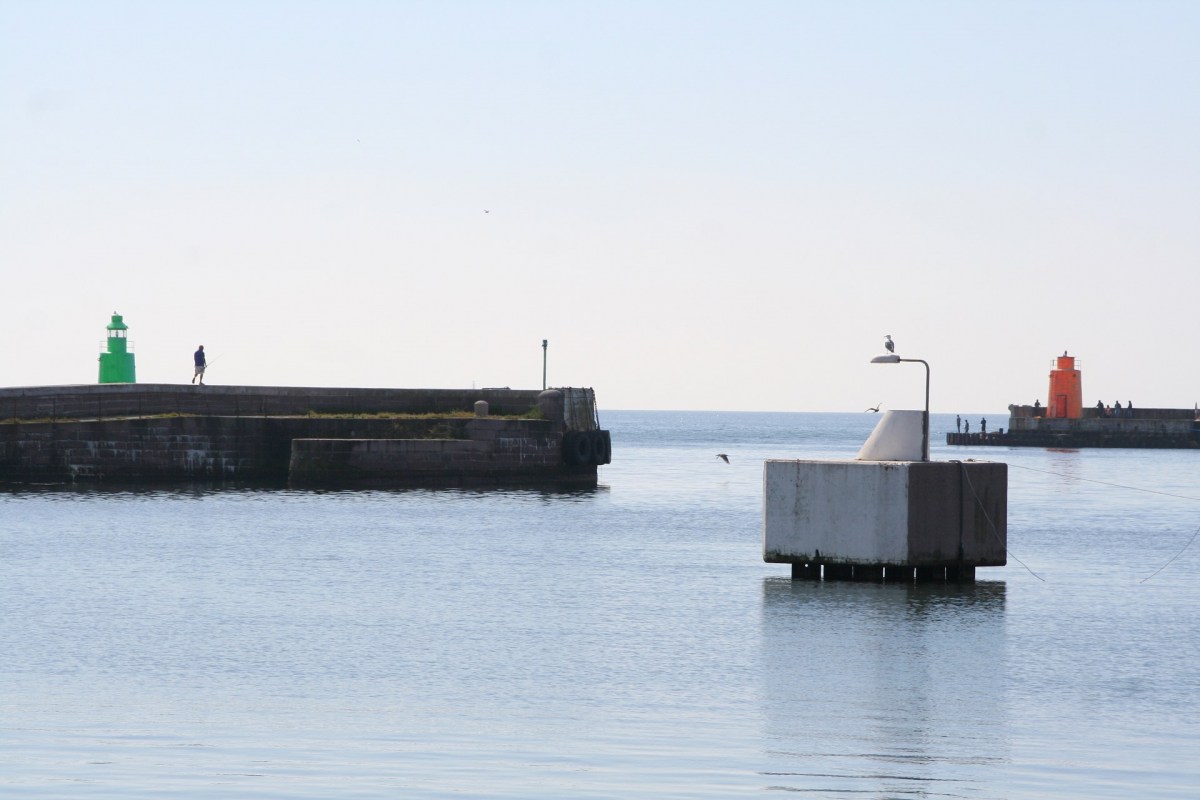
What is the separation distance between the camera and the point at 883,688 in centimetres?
1694

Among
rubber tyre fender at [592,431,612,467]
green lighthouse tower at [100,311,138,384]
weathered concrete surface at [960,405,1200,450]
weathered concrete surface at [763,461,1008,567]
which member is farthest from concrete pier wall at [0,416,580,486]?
weathered concrete surface at [960,405,1200,450]

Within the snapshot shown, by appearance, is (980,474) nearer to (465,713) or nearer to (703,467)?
(465,713)

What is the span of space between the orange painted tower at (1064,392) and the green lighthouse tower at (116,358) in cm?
6596

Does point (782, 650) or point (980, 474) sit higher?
point (980, 474)

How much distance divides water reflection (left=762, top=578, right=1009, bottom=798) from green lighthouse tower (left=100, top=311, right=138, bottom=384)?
38.0 meters

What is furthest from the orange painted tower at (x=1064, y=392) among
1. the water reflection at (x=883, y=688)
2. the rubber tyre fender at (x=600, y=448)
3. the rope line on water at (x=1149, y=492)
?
the water reflection at (x=883, y=688)

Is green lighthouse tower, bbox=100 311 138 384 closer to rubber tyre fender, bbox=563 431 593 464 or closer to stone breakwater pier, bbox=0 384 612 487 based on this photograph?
stone breakwater pier, bbox=0 384 612 487

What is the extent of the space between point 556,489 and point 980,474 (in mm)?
31740

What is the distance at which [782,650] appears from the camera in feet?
64.3

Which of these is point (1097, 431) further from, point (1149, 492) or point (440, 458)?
point (440, 458)

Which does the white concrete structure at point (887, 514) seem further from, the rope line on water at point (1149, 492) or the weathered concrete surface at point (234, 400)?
the weathered concrete surface at point (234, 400)

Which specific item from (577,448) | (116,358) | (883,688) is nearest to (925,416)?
(883,688)

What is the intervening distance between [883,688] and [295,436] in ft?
119

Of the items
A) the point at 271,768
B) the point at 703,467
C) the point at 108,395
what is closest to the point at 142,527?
the point at 108,395
